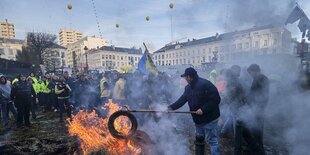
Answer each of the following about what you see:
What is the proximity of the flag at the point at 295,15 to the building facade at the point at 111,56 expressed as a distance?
263 ft

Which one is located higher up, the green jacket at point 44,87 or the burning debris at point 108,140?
the green jacket at point 44,87

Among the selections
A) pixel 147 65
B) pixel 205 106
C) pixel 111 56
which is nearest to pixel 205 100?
pixel 205 106

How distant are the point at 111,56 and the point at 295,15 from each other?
87.2 m

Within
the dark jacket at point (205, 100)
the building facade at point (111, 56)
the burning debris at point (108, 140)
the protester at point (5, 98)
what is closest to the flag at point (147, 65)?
the protester at point (5, 98)

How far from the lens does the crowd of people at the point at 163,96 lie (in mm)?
4605

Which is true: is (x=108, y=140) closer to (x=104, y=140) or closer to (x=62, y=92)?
(x=104, y=140)

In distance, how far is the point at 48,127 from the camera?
8750mm

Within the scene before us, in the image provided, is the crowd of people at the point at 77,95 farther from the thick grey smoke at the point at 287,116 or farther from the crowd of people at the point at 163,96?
the thick grey smoke at the point at 287,116

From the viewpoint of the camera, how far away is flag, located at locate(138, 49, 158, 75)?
11656 millimetres

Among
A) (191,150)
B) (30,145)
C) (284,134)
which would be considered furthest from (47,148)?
(284,134)

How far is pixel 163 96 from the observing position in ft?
32.5

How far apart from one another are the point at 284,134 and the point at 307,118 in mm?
1335

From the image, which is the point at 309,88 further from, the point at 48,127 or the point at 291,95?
the point at 48,127

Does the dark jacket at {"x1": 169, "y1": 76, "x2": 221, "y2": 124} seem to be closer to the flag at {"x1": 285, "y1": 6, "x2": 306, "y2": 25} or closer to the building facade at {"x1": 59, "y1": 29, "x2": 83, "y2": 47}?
the flag at {"x1": 285, "y1": 6, "x2": 306, "y2": 25}
